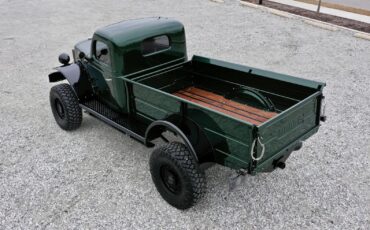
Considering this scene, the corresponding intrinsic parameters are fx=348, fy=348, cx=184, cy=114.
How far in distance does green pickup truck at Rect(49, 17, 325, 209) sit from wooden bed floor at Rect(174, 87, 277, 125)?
0.01m

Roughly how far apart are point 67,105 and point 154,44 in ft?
5.72

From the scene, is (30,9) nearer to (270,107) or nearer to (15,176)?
(15,176)

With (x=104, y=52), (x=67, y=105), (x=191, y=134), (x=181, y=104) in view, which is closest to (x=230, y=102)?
(x=191, y=134)

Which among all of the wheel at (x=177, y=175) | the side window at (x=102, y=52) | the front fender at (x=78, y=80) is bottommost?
the wheel at (x=177, y=175)

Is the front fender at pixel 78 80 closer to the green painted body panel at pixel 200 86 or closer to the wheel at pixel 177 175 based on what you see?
the green painted body panel at pixel 200 86

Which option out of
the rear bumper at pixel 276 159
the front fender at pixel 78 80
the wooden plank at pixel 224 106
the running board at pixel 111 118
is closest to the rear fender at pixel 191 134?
the running board at pixel 111 118

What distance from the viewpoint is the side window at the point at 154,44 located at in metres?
5.23

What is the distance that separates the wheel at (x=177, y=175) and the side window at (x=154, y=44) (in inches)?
69.7

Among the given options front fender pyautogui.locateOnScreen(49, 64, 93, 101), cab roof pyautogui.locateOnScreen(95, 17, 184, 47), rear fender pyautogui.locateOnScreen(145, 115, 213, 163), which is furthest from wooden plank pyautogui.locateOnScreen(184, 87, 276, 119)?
front fender pyautogui.locateOnScreen(49, 64, 93, 101)

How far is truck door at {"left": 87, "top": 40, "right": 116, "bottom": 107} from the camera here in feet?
17.2

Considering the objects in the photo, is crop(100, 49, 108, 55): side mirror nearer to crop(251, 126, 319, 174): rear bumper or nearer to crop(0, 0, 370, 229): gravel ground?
crop(0, 0, 370, 229): gravel ground

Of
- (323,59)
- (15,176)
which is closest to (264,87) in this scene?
(15,176)

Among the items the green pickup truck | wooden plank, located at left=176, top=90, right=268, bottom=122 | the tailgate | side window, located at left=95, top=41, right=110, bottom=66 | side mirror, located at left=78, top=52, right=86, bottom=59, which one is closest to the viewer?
the tailgate

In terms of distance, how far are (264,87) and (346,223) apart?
2036 mm
